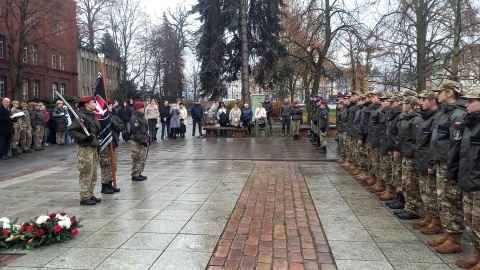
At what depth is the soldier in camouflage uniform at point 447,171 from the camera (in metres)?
4.90

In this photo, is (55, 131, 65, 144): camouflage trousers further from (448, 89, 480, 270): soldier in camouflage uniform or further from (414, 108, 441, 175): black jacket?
(448, 89, 480, 270): soldier in camouflage uniform

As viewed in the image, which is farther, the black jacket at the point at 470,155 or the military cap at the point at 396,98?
the military cap at the point at 396,98

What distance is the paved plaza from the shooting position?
4715mm

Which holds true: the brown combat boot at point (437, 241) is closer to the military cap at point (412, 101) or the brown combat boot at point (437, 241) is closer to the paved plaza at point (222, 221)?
the paved plaza at point (222, 221)

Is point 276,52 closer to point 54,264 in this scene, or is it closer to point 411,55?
point 411,55

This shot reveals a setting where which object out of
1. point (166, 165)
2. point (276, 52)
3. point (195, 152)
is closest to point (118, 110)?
point (195, 152)

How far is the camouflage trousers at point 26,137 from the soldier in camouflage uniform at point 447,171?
14054 millimetres

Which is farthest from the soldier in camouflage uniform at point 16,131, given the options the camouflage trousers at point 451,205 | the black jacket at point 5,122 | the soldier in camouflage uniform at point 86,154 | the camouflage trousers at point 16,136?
the camouflage trousers at point 451,205

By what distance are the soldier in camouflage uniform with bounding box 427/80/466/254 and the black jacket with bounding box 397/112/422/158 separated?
0.92 meters

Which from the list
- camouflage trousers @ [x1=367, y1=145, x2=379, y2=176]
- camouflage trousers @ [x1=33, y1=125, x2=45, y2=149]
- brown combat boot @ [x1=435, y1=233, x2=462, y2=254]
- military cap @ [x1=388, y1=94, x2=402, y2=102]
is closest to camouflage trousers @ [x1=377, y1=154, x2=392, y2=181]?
camouflage trousers @ [x1=367, y1=145, x2=379, y2=176]

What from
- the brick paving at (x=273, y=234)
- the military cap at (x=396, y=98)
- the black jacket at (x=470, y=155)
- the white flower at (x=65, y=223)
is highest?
the military cap at (x=396, y=98)

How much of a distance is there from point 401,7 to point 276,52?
9382 mm

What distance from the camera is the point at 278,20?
25.0 m

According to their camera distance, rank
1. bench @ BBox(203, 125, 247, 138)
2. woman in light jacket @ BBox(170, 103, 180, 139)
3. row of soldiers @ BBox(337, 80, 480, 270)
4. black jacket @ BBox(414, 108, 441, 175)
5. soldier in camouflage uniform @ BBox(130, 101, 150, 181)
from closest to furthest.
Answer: row of soldiers @ BBox(337, 80, 480, 270) < black jacket @ BBox(414, 108, 441, 175) < soldier in camouflage uniform @ BBox(130, 101, 150, 181) < woman in light jacket @ BBox(170, 103, 180, 139) < bench @ BBox(203, 125, 247, 138)
